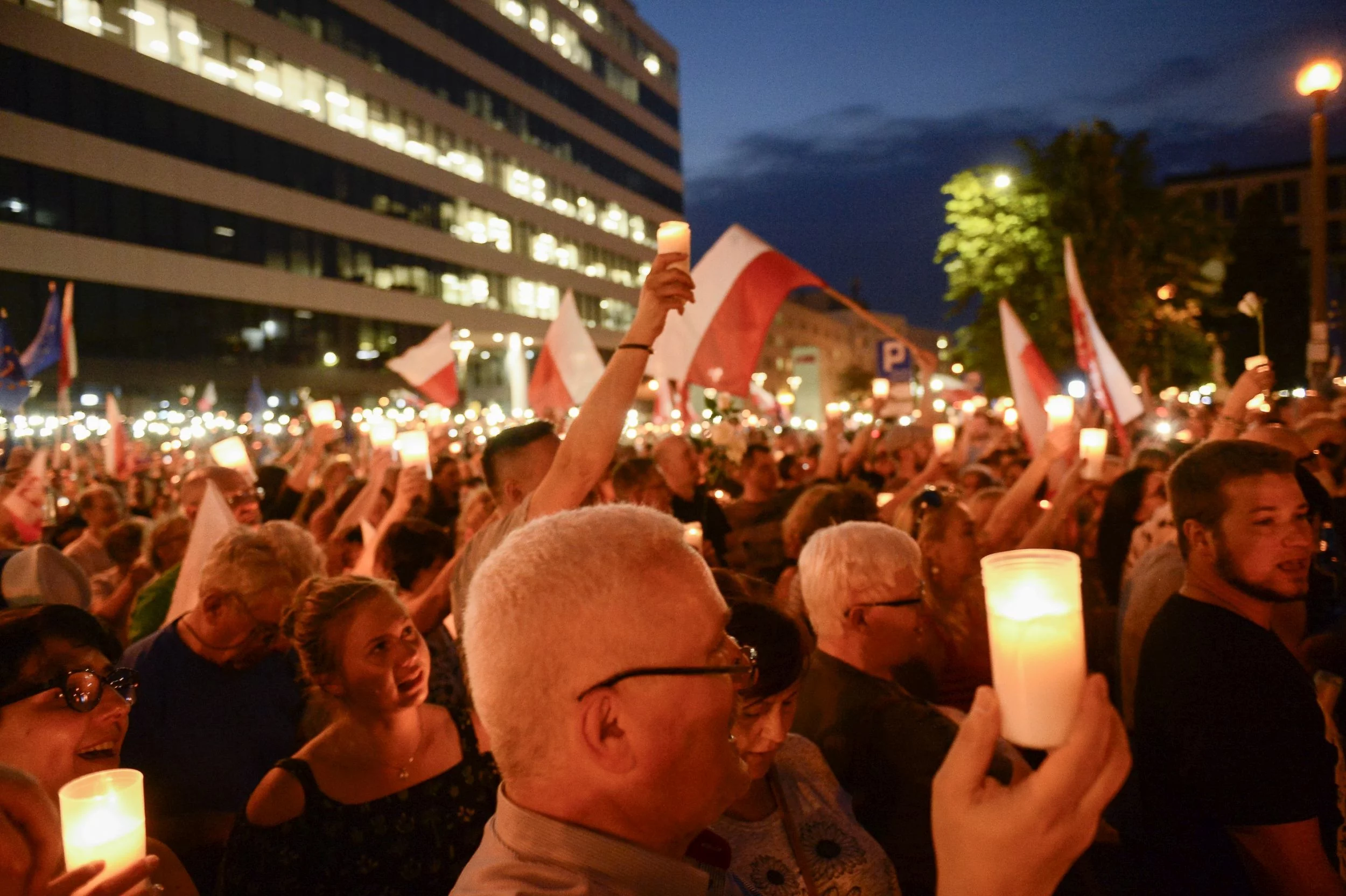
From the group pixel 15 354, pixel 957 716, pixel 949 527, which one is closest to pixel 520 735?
pixel 957 716

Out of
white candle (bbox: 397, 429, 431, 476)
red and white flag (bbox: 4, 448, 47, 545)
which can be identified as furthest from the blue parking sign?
red and white flag (bbox: 4, 448, 47, 545)

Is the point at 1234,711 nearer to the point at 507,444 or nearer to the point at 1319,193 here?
the point at 507,444

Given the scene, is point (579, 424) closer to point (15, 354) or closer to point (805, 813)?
point (805, 813)

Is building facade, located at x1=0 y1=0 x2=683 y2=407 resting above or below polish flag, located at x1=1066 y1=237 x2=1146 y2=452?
above

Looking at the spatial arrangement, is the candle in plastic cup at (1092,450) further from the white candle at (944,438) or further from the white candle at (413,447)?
the white candle at (413,447)

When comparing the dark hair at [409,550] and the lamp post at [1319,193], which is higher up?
the lamp post at [1319,193]

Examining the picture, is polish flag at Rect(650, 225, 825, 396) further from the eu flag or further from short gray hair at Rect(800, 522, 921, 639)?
the eu flag

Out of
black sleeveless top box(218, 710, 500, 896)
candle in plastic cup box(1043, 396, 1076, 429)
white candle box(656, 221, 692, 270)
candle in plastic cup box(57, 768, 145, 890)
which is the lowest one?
black sleeveless top box(218, 710, 500, 896)

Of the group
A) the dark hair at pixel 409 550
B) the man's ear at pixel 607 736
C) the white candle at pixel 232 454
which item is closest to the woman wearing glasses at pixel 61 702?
the man's ear at pixel 607 736

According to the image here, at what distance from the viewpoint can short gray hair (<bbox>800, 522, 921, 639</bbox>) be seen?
297 cm

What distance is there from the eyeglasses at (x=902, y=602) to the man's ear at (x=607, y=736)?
1.59m

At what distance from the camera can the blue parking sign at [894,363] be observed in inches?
499

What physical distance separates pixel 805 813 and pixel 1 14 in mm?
34940

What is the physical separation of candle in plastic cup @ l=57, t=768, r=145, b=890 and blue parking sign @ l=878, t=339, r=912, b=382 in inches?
448
